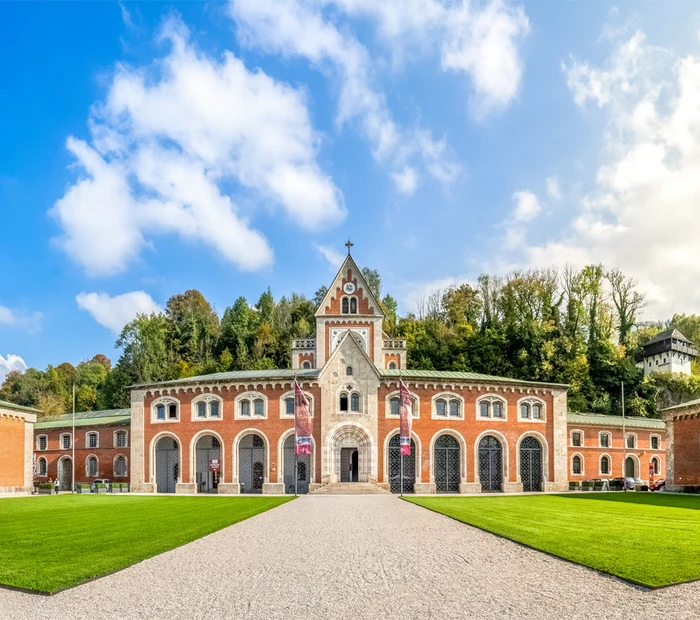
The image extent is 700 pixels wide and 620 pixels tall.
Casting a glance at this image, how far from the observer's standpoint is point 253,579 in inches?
498

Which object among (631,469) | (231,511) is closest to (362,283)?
(631,469)

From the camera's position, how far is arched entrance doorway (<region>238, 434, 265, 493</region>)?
165 feet

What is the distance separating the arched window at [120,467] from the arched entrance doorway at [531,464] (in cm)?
3263

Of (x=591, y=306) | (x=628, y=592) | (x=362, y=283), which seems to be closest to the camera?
(x=628, y=592)

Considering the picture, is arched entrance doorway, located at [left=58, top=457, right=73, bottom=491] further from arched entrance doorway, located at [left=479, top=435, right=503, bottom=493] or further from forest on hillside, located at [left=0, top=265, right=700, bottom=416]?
arched entrance doorway, located at [left=479, top=435, right=503, bottom=493]

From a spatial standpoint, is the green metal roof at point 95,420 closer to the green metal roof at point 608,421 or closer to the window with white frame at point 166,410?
the window with white frame at point 166,410

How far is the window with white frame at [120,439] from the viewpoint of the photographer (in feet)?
192

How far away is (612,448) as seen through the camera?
60.5 m

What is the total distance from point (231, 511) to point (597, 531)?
1595cm

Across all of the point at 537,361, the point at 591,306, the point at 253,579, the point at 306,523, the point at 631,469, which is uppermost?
the point at 591,306

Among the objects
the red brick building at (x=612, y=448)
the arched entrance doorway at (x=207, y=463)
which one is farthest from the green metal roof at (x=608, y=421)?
the arched entrance doorway at (x=207, y=463)

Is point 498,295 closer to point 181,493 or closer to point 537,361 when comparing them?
point 537,361

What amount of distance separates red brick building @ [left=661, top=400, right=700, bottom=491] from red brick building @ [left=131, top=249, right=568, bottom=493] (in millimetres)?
8247

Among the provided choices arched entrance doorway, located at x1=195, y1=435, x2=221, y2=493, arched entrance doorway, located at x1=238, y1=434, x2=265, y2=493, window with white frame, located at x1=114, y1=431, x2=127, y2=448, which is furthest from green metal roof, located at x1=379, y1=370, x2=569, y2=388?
window with white frame, located at x1=114, y1=431, x2=127, y2=448
